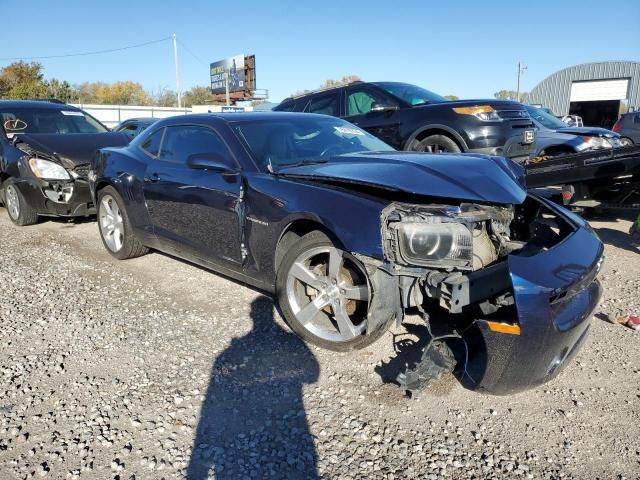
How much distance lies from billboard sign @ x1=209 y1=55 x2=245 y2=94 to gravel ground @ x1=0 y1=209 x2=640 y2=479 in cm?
4655

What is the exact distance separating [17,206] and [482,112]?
6.51 meters

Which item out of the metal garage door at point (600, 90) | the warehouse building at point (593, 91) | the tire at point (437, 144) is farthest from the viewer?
the metal garage door at point (600, 90)

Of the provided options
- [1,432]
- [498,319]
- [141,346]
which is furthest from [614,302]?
[1,432]

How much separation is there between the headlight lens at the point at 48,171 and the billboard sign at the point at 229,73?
141 ft

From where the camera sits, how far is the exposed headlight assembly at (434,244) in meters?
2.71

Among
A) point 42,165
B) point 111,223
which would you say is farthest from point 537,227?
point 42,165

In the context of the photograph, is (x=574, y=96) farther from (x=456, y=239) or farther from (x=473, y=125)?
(x=456, y=239)

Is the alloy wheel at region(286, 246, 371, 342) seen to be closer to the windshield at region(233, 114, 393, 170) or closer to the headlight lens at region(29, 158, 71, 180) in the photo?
the windshield at region(233, 114, 393, 170)

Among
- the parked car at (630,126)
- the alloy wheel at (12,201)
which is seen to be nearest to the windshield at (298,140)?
the alloy wheel at (12,201)

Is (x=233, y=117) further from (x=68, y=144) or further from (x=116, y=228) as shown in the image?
(x=68, y=144)

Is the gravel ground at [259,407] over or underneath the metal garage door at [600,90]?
underneath

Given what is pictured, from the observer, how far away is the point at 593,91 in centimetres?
3841

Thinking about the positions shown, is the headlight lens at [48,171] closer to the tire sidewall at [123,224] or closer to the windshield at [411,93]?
the tire sidewall at [123,224]

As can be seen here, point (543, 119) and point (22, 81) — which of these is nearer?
point (543, 119)
